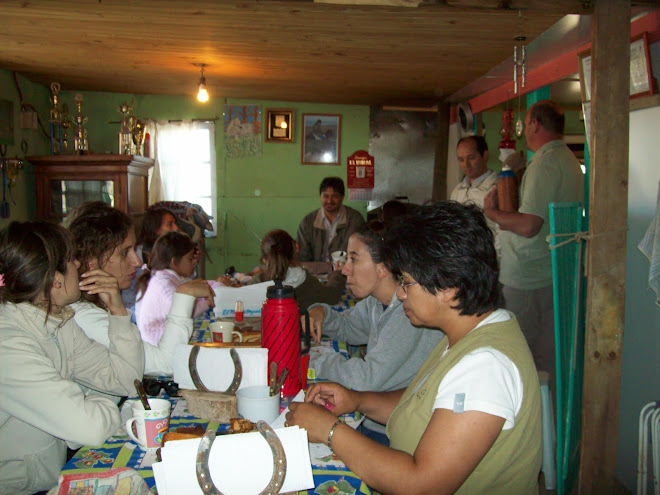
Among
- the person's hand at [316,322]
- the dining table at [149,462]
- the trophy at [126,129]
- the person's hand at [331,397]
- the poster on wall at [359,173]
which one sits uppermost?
the trophy at [126,129]

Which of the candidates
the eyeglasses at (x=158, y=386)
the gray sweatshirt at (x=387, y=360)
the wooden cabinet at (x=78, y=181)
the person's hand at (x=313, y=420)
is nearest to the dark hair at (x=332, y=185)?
the wooden cabinet at (x=78, y=181)

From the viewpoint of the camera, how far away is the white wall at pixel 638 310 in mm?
2889

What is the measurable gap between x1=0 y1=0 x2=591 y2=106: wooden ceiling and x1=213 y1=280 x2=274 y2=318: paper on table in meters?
1.48

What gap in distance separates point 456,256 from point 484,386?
0.34 metres

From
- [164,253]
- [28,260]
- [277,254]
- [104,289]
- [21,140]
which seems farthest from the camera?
[21,140]

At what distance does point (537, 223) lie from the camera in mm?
3387

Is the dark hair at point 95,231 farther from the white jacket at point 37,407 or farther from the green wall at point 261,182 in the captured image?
the green wall at point 261,182

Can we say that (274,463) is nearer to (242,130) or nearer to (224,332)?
(224,332)

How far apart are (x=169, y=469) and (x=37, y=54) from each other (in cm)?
476

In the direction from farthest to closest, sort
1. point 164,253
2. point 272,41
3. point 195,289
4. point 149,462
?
point 272,41 → point 164,253 → point 195,289 → point 149,462

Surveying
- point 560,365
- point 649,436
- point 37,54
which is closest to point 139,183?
point 37,54

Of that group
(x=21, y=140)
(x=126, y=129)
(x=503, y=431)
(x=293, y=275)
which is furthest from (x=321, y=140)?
(x=503, y=431)

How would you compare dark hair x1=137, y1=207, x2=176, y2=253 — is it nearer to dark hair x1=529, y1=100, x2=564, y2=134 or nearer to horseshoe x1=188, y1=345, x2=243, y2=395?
dark hair x1=529, y1=100, x2=564, y2=134

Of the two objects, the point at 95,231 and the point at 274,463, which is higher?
the point at 95,231
